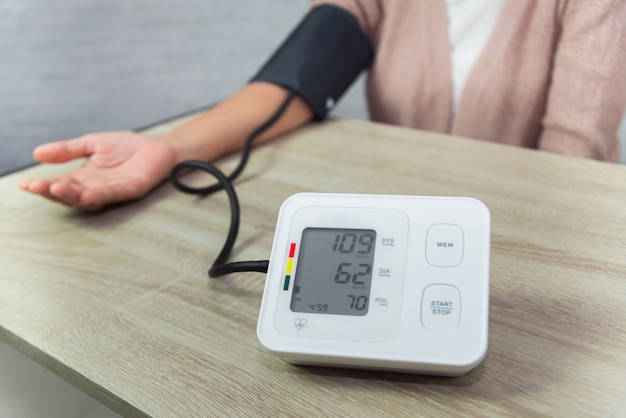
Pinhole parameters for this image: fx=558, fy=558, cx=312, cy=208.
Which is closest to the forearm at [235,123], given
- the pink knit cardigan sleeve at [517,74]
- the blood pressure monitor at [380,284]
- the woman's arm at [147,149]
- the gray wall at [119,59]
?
the woman's arm at [147,149]

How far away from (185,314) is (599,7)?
0.59 m

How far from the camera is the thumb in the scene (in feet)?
2.16

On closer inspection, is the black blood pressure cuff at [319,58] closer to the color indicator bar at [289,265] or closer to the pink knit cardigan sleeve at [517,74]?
the pink knit cardigan sleeve at [517,74]

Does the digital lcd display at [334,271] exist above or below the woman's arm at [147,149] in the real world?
above

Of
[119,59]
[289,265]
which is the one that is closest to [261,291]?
[289,265]

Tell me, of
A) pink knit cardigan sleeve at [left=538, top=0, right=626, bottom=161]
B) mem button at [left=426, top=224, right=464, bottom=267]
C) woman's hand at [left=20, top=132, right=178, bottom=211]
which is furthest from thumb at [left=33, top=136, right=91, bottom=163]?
pink knit cardigan sleeve at [left=538, top=0, right=626, bottom=161]

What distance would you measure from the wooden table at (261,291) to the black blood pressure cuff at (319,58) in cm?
13

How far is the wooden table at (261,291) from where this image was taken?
1.20ft

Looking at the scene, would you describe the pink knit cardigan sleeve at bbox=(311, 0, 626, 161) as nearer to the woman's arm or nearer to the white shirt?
the white shirt

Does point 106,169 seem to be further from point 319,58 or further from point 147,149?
point 319,58

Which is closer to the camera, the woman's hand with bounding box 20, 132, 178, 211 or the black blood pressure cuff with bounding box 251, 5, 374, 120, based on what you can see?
the woman's hand with bounding box 20, 132, 178, 211

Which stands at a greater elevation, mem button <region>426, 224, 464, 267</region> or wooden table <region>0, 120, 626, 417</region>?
mem button <region>426, 224, 464, 267</region>

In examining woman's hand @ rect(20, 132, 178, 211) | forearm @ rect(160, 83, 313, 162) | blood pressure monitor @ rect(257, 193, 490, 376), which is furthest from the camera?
forearm @ rect(160, 83, 313, 162)

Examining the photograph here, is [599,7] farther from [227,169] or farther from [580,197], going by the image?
[227,169]
